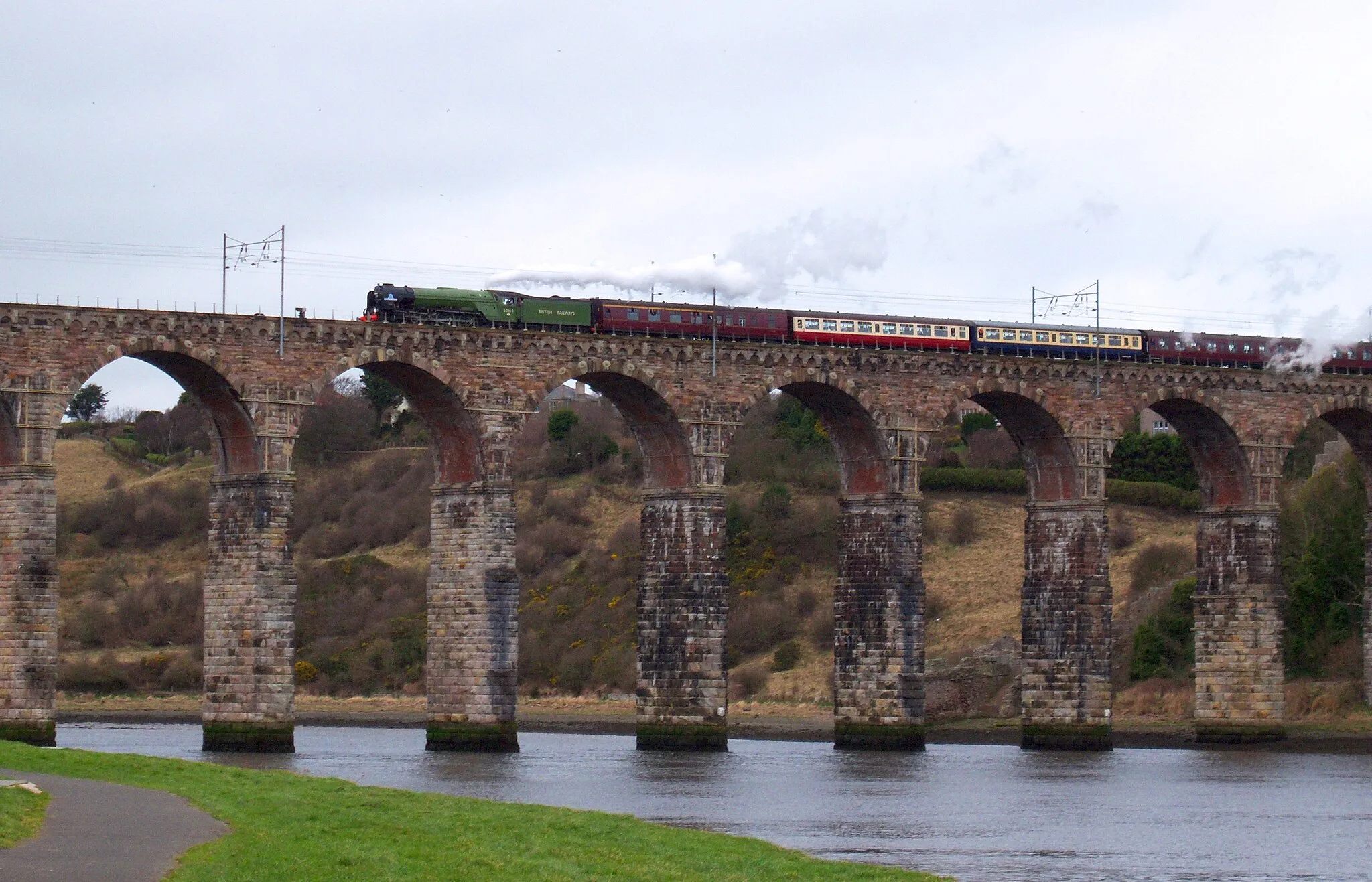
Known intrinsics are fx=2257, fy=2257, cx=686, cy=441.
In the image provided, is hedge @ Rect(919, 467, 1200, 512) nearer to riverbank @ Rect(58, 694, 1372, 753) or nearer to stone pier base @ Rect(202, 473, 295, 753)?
riverbank @ Rect(58, 694, 1372, 753)

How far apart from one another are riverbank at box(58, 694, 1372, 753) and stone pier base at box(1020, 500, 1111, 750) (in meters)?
5.06

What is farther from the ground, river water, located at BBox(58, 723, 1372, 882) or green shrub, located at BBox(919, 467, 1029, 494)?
green shrub, located at BBox(919, 467, 1029, 494)

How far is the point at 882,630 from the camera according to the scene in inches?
2643

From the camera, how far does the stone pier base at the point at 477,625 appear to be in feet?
202

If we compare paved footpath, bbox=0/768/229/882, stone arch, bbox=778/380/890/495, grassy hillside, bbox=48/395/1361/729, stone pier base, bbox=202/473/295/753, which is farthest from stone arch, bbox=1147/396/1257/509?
paved footpath, bbox=0/768/229/882

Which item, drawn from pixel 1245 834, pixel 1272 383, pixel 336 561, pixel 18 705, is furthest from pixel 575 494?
pixel 1245 834

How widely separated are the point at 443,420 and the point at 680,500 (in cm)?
725

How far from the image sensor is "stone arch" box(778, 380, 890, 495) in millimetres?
67625

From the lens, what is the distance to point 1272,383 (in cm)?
7519

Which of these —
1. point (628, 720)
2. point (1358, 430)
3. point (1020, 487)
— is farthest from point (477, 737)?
point (1020, 487)

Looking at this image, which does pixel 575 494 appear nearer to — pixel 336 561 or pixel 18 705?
pixel 336 561

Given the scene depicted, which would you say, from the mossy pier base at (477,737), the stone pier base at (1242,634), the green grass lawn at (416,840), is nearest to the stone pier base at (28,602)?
the mossy pier base at (477,737)

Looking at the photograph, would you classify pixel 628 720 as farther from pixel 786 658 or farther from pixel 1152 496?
pixel 1152 496

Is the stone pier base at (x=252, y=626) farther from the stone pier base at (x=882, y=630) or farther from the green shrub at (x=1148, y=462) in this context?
the green shrub at (x=1148, y=462)
